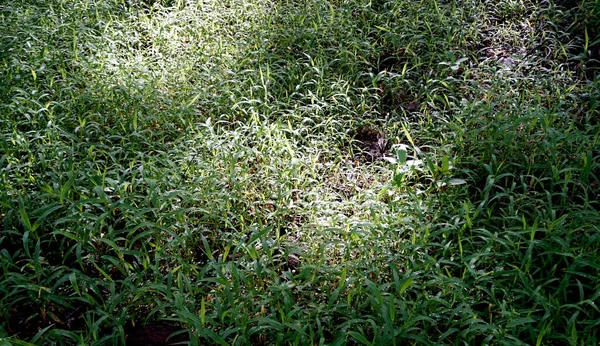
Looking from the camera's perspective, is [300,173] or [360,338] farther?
[300,173]

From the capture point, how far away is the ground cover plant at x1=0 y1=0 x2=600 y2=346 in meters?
2.12

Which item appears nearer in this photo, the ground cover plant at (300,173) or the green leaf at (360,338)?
the green leaf at (360,338)

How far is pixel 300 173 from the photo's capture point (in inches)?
112

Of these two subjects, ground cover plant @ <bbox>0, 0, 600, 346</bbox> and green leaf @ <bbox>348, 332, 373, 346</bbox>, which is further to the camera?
ground cover plant @ <bbox>0, 0, 600, 346</bbox>

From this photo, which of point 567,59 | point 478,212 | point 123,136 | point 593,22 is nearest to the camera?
point 478,212

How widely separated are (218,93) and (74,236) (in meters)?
1.43

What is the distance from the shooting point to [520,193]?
2.68 metres

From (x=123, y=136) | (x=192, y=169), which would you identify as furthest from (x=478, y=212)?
(x=123, y=136)

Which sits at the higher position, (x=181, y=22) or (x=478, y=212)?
(x=181, y=22)

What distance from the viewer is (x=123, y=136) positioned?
2.99 meters

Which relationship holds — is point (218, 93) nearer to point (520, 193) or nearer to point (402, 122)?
point (402, 122)

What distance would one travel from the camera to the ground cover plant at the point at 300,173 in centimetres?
212

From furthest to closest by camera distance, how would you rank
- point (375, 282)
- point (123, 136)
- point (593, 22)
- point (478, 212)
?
point (593, 22) < point (123, 136) < point (478, 212) < point (375, 282)

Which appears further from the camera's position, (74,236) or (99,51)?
(99,51)
